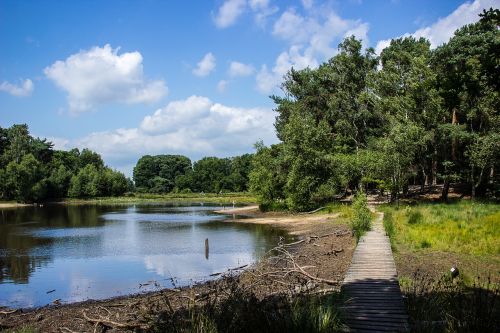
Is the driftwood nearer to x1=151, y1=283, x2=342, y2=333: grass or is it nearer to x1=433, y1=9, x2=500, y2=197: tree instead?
x1=151, y1=283, x2=342, y2=333: grass

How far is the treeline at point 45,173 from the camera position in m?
95.8

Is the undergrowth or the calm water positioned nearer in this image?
the undergrowth

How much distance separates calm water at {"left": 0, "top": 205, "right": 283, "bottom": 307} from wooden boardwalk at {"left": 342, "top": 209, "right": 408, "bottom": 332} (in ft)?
25.3

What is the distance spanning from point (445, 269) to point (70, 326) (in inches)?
453

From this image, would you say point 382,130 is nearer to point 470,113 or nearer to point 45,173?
point 470,113

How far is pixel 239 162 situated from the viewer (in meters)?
131

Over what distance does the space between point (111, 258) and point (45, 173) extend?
8717 centimetres

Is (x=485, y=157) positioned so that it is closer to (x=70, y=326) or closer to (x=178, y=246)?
(x=178, y=246)

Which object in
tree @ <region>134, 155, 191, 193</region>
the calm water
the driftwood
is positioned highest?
tree @ <region>134, 155, 191, 193</region>

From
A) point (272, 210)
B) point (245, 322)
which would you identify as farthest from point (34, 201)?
point (245, 322)

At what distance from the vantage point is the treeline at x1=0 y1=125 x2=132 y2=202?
95750 mm

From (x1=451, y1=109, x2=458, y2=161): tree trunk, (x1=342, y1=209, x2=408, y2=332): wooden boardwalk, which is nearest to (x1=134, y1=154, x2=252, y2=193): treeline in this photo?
(x1=451, y1=109, x2=458, y2=161): tree trunk

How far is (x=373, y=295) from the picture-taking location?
1030cm

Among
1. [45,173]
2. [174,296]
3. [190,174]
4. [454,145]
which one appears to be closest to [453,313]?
[174,296]
